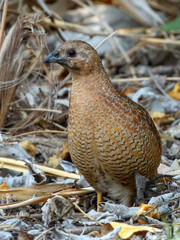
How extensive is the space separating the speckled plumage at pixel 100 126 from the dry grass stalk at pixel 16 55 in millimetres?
1308

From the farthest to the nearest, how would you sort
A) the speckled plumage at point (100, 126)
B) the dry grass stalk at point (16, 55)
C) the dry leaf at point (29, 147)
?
1. the dry leaf at point (29, 147)
2. the dry grass stalk at point (16, 55)
3. the speckled plumage at point (100, 126)

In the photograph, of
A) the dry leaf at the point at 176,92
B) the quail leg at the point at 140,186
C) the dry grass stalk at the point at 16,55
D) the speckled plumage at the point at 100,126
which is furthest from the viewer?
the dry leaf at the point at 176,92

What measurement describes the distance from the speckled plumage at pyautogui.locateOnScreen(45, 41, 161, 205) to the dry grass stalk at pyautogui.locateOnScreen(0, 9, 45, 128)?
1308mm

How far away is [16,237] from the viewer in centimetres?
310

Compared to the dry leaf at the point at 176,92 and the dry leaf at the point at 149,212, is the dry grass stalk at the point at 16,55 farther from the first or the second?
the dry leaf at the point at 176,92

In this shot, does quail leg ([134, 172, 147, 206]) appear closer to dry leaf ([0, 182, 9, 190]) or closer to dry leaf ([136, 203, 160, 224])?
dry leaf ([136, 203, 160, 224])

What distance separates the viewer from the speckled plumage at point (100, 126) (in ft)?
11.0

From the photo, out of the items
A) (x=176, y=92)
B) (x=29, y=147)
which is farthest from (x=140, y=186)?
(x=176, y=92)

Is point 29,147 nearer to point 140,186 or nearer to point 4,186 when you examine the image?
point 4,186

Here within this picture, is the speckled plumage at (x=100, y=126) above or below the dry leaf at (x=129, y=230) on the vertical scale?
above

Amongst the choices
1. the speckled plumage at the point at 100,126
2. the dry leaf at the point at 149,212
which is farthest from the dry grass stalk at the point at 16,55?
the dry leaf at the point at 149,212

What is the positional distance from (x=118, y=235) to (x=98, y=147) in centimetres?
69

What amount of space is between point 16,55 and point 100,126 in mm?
1756

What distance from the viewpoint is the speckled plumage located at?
335 centimetres
